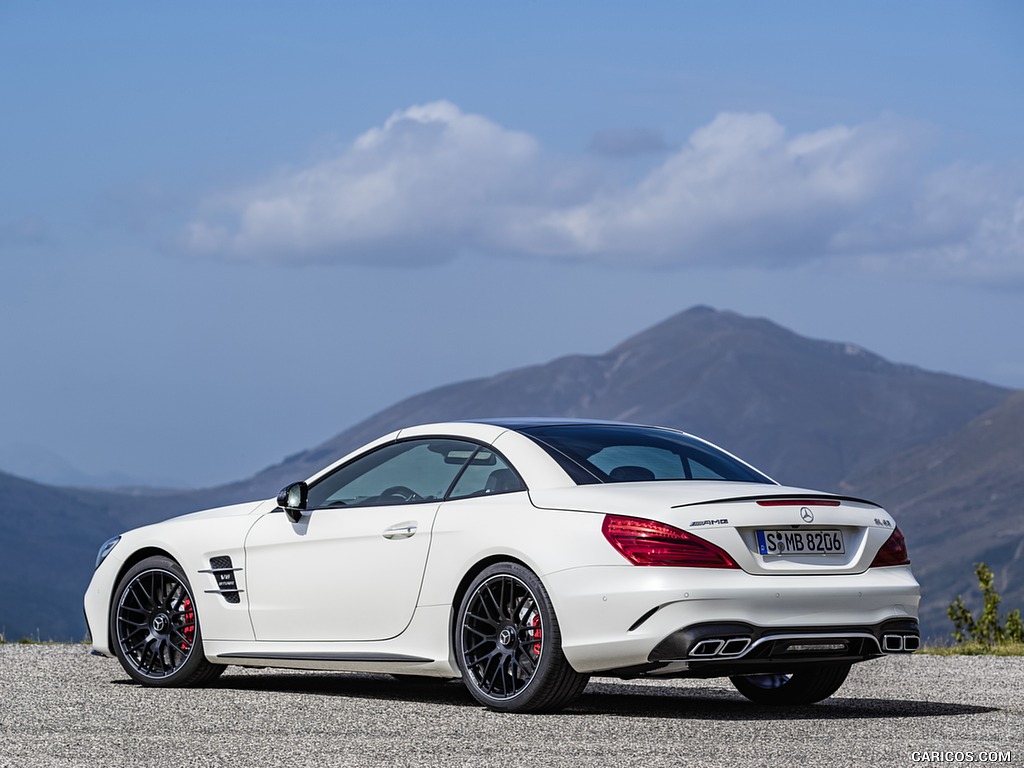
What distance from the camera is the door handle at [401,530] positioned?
798 centimetres

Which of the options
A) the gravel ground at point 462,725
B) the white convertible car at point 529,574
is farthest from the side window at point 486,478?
the gravel ground at point 462,725

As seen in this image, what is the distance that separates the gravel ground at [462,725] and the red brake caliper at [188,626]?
335mm

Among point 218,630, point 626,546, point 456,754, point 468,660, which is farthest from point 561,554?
point 218,630

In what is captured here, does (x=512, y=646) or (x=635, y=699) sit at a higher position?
(x=512, y=646)

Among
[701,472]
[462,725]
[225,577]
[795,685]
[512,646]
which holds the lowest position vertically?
[795,685]

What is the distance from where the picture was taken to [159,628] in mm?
9086

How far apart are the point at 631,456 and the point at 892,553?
4.44 ft

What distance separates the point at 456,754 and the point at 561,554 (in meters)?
1.29

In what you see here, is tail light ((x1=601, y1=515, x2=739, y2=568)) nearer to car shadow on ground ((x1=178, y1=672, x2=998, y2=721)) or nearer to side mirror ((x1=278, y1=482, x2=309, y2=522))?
car shadow on ground ((x1=178, y1=672, x2=998, y2=721))

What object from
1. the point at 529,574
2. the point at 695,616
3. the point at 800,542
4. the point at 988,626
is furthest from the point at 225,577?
the point at 988,626

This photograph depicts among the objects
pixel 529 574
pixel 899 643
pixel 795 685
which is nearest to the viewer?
pixel 529 574

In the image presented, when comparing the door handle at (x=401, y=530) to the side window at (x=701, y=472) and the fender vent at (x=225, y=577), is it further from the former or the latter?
the side window at (x=701, y=472)

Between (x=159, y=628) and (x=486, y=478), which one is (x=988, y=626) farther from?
(x=159, y=628)

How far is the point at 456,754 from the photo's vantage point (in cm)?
622
